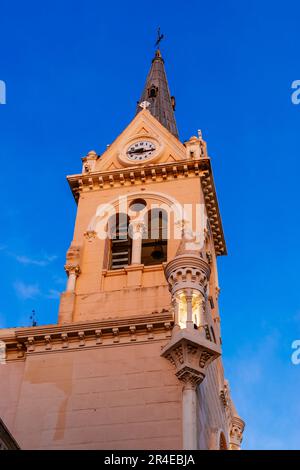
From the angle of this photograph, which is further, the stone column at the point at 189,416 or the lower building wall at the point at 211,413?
the lower building wall at the point at 211,413

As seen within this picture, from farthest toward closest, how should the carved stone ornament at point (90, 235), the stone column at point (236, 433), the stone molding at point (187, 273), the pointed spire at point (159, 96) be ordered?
the pointed spire at point (159, 96) → the stone column at point (236, 433) → the carved stone ornament at point (90, 235) → the stone molding at point (187, 273)

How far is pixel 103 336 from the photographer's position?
85.0 feet

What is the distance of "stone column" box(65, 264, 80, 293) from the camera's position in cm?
2918

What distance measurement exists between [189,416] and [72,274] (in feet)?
28.2

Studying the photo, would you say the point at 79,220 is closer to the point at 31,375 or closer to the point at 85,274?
the point at 85,274

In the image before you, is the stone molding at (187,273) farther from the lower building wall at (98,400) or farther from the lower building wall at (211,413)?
the lower building wall at (211,413)

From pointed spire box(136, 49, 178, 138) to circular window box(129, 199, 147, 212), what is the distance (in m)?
7.93

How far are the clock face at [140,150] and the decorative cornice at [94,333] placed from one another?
1048 cm

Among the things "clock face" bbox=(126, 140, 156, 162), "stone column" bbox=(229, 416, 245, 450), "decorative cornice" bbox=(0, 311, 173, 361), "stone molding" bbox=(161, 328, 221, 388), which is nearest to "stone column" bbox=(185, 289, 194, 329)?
"stone molding" bbox=(161, 328, 221, 388)

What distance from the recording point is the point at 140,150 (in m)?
35.2

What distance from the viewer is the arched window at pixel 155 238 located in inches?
1199

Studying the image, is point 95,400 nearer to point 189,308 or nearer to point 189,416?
point 189,416

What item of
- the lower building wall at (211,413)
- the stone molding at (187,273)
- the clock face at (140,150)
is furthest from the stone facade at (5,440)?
the clock face at (140,150)

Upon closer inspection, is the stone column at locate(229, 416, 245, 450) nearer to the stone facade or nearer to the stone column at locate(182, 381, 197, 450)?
the stone column at locate(182, 381, 197, 450)
